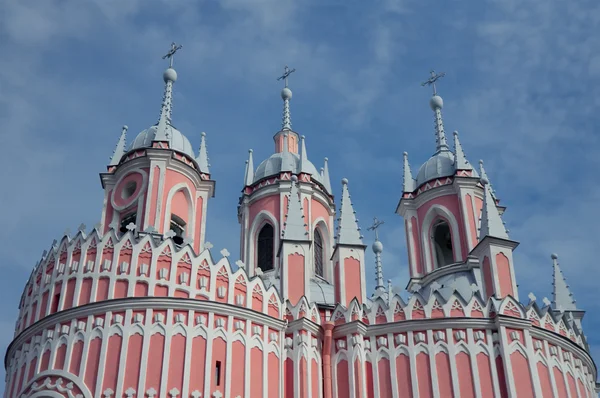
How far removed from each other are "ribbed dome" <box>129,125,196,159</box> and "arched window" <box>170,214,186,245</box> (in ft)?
8.09

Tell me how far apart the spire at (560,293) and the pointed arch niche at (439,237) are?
3.20m

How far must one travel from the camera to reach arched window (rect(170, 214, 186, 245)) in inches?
898

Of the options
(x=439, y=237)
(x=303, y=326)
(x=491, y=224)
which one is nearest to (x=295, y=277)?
(x=303, y=326)

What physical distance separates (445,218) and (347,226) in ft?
18.0

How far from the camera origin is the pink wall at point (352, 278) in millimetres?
20109

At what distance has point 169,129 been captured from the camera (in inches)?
970

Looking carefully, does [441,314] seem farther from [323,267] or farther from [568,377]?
[323,267]

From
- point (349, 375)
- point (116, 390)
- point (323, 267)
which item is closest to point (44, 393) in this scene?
point (116, 390)

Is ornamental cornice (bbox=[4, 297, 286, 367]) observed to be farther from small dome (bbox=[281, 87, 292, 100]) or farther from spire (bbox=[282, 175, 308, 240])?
small dome (bbox=[281, 87, 292, 100])

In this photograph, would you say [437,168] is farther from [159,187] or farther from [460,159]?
[159,187]

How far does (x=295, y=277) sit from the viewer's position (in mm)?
20078

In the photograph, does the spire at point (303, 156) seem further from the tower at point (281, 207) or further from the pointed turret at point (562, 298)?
the pointed turret at point (562, 298)

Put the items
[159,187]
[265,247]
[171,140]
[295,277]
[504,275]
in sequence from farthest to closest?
[265,247], [171,140], [159,187], [504,275], [295,277]

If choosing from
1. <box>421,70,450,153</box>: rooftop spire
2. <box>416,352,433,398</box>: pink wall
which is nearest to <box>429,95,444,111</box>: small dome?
<box>421,70,450,153</box>: rooftop spire
